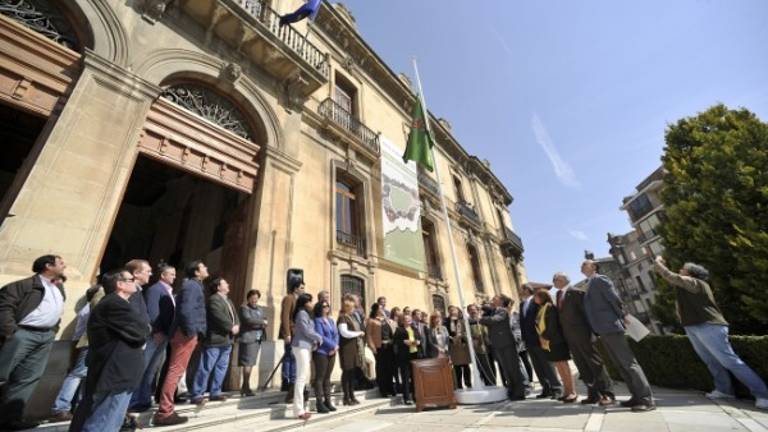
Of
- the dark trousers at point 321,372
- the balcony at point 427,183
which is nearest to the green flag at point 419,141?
the dark trousers at point 321,372

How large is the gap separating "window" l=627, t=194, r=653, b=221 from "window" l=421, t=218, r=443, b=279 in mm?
31208

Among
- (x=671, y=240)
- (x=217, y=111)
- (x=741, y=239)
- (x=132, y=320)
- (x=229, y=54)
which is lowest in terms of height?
(x=132, y=320)

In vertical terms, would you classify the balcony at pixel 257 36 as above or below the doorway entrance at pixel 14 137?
above

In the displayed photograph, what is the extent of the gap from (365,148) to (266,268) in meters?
6.21

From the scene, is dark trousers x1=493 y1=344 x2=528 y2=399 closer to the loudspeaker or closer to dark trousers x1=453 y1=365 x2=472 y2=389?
dark trousers x1=453 y1=365 x2=472 y2=389

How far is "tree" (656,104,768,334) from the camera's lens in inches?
208

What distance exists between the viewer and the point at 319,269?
8.13 meters

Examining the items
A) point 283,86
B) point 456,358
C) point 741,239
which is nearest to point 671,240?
point 741,239

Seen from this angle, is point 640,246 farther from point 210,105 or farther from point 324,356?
point 210,105

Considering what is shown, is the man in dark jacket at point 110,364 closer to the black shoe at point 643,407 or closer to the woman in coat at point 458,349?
the black shoe at point 643,407

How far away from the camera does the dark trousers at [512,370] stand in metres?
4.77

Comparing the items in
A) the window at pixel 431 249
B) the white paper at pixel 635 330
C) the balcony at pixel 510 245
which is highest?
the balcony at pixel 510 245

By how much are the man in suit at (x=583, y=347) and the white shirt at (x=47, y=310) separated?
5757mm

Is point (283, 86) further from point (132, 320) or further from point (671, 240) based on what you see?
point (671, 240)
